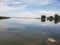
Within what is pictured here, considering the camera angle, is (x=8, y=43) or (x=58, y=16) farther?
(x=58, y=16)

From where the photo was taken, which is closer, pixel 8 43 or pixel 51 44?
pixel 51 44

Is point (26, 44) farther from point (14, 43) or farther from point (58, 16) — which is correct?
point (58, 16)

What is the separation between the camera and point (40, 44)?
78.9 feet

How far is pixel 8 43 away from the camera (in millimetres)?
24453

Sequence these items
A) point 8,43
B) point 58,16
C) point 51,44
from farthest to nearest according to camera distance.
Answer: point 58,16
point 8,43
point 51,44

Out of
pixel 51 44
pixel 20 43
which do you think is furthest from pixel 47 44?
pixel 20 43

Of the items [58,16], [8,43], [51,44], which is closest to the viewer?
[51,44]

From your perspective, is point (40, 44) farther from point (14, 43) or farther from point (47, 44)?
point (14, 43)

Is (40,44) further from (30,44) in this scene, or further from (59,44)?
(59,44)

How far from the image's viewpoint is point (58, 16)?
131 m

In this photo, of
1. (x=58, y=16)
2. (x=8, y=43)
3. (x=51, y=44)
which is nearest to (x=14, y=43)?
(x=8, y=43)

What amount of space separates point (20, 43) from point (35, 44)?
2571mm

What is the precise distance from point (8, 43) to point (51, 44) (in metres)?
7.22

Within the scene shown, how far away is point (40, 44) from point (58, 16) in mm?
110020
